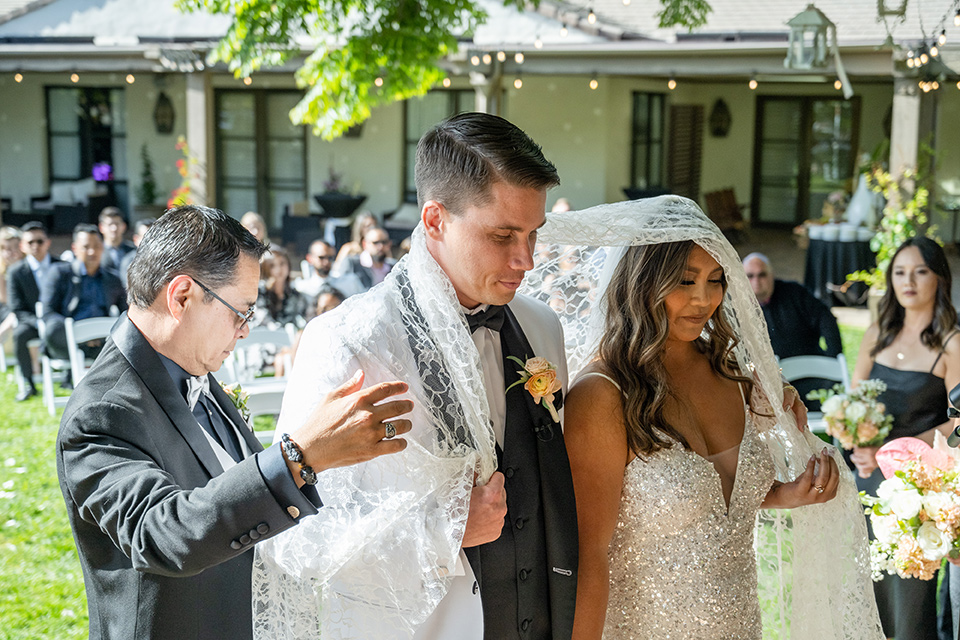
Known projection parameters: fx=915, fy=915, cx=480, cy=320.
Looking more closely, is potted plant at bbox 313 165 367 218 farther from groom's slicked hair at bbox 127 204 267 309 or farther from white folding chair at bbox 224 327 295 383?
groom's slicked hair at bbox 127 204 267 309

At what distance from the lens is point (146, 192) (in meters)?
18.3

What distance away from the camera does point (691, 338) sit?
258 centimetres

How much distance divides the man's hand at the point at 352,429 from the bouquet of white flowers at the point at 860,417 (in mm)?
3475

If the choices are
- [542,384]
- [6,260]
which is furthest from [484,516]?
[6,260]

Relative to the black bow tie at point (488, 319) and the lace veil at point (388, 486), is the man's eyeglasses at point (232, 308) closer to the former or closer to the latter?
the lace veil at point (388, 486)

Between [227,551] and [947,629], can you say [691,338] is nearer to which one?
[227,551]

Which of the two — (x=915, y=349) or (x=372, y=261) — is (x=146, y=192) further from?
(x=915, y=349)

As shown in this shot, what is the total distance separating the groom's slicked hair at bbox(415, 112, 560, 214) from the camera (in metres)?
2.09

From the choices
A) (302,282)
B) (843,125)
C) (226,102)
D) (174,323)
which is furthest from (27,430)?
(843,125)

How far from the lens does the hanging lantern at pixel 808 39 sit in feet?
25.0

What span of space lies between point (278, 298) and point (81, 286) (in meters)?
1.97

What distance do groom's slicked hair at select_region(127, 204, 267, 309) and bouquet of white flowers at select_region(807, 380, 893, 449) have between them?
3.42 meters

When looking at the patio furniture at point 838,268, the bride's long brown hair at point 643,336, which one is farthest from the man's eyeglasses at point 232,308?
the patio furniture at point 838,268

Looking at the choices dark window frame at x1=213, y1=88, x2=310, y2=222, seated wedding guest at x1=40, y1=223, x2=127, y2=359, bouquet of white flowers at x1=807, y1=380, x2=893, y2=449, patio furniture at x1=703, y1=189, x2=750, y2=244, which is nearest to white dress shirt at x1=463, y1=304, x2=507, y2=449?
bouquet of white flowers at x1=807, y1=380, x2=893, y2=449
